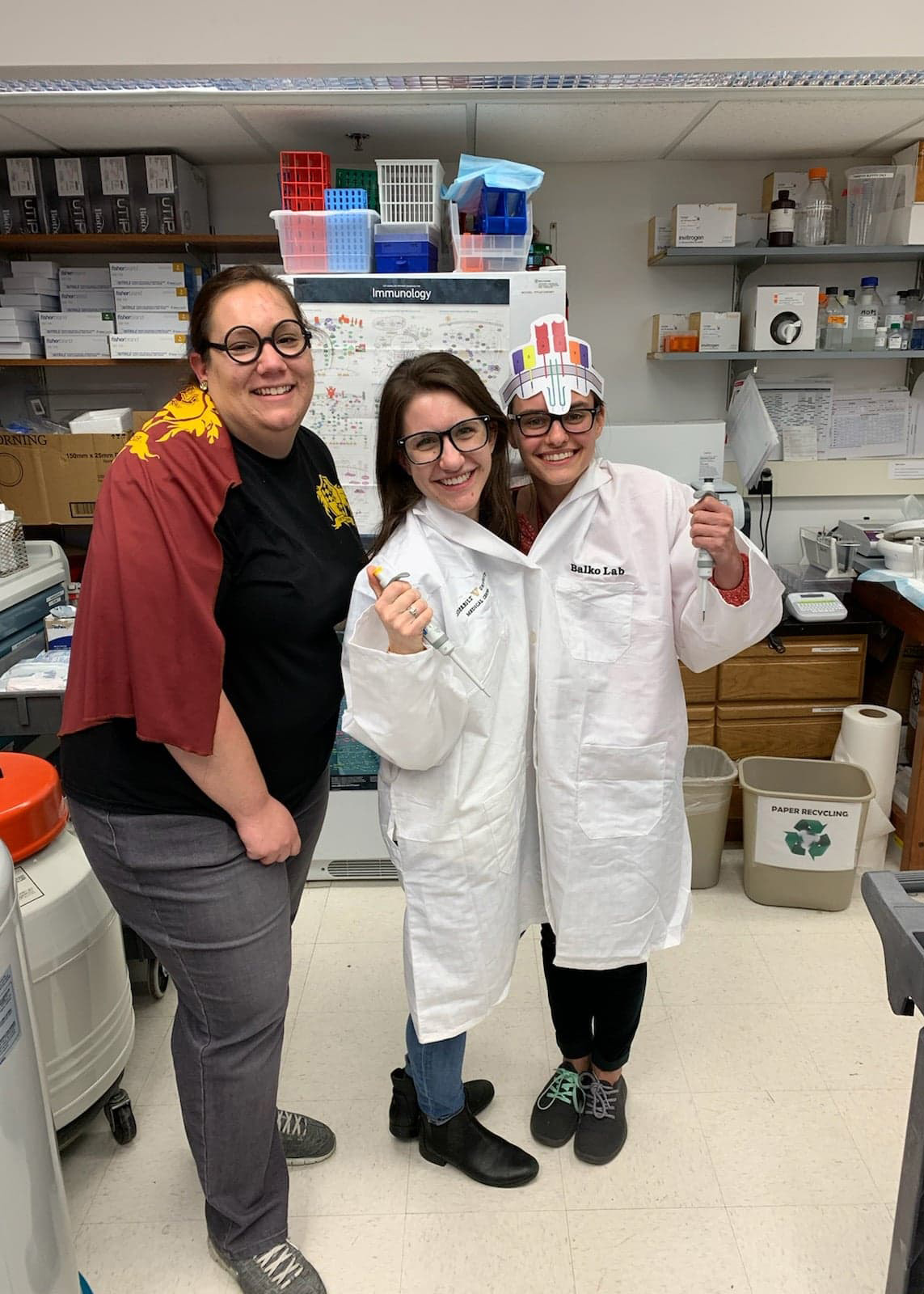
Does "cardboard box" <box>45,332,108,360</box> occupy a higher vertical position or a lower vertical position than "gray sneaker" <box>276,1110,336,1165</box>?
higher

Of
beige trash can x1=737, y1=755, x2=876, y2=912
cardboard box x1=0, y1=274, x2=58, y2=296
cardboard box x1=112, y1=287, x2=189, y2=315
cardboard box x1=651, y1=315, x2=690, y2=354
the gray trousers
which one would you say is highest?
cardboard box x1=0, y1=274, x2=58, y2=296

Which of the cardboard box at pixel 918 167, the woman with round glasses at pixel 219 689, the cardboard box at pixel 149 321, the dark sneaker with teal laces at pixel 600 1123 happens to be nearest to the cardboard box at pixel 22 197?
the cardboard box at pixel 149 321

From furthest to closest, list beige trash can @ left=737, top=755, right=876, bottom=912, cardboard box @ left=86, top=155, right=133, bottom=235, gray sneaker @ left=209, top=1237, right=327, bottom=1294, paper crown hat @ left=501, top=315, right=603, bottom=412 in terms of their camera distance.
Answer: cardboard box @ left=86, top=155, right=133, bottom=235 → beige trash can @ left=737, top=755, right=876, bottom=912 → gray sneaker @ left=209, top=1237, right=327, bottom=1294 → paper crown hat @ left=501, top=315, right=603, bottom=412

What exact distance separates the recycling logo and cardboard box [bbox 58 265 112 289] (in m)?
2.92

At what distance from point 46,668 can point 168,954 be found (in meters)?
1.10

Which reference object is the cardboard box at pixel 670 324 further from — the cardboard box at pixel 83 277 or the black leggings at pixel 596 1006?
the black leggings at pixel 596 1006

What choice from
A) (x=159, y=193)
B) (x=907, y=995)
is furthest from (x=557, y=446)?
(x=159, y=193)

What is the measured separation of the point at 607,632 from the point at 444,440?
413 millimetres

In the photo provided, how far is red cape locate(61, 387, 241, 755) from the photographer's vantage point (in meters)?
1.16

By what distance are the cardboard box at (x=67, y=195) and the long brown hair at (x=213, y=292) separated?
2.15m

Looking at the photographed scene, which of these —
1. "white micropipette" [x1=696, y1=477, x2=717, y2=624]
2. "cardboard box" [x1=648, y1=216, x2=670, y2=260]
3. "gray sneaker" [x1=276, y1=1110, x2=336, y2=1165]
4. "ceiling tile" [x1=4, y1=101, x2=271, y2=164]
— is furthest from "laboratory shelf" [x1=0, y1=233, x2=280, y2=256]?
"gray sneaker" [x1=276, y1=1110, x2=336, y2=1165]

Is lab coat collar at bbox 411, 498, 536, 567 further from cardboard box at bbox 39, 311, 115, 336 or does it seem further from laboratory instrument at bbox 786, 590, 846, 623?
cardboard box at bbox 39, 311, 115, 336

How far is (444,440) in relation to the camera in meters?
1.33

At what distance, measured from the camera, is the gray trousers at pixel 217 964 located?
4.26 ft
